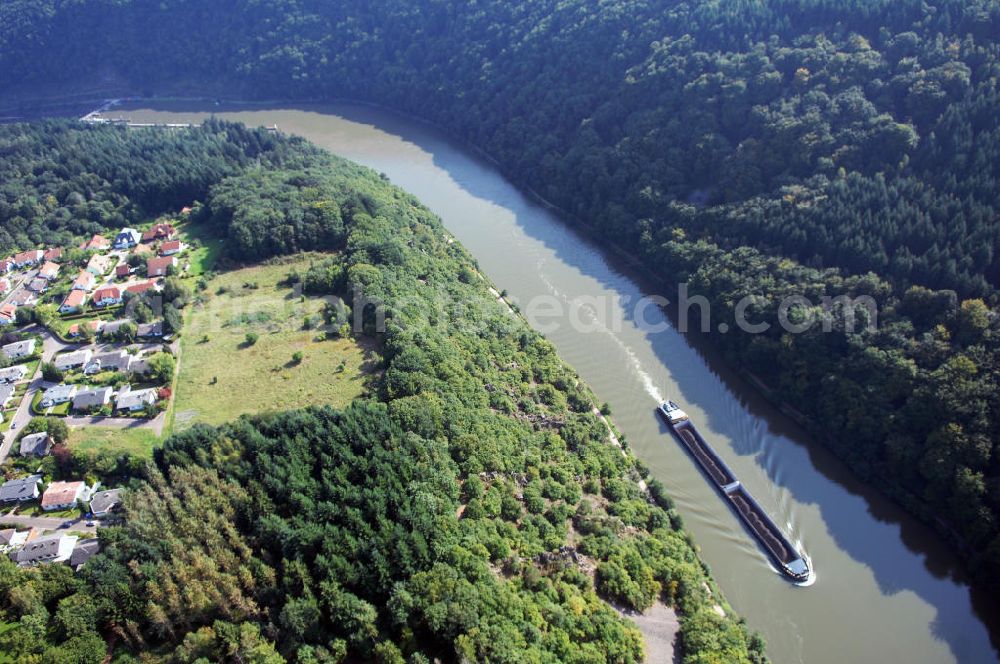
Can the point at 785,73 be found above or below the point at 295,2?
below

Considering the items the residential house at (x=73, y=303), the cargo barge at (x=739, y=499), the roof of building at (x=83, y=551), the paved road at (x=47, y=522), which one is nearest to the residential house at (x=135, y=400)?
the paved road at (x=47, y=522)

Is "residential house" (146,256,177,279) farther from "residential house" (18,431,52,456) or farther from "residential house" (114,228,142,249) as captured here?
"residential house" (18,431,52,456)

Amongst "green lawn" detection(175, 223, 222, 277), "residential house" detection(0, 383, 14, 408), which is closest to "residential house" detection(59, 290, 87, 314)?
"green lawn" detection(175, 223, 222, 277)

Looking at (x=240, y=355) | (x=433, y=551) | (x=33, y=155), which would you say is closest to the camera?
(x=433, y=551)

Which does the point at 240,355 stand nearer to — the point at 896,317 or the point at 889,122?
the point at 896,317

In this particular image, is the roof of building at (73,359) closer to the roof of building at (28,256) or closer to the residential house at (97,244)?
the roof of building at (28,256)

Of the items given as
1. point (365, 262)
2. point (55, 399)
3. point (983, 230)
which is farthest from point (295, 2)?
point (983, 230)
